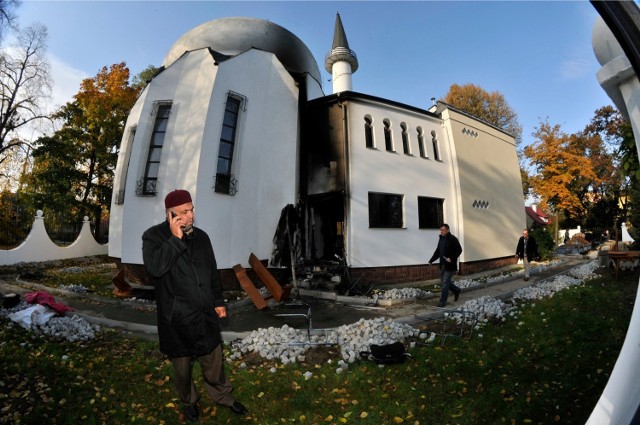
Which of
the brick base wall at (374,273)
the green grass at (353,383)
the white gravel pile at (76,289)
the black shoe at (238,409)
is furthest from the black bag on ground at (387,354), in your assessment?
the white gravel pile at (76,289)

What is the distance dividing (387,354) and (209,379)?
8.63ft

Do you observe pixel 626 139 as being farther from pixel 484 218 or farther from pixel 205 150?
pixel 484 218

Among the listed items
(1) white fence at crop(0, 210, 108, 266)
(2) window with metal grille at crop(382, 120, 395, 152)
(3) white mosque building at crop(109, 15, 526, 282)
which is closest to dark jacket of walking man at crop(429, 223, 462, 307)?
(3) white mosque building at crop(109, 15, 526, 282)

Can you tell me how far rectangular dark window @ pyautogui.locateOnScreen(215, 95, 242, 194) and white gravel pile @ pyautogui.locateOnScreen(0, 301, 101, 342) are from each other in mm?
5102

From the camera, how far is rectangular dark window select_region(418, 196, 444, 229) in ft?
45.7

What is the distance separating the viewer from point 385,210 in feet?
42.3

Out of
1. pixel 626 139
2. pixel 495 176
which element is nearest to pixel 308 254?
pixel 626 139

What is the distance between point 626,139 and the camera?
3381 mm

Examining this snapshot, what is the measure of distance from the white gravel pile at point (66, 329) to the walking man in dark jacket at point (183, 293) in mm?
4130

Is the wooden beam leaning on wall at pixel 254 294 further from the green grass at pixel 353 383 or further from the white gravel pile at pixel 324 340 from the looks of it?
the green grass at pixel 353 383

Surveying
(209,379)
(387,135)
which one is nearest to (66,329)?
(209,379)

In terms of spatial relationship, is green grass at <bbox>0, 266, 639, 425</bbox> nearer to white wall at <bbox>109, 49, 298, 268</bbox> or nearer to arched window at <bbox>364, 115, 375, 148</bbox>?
white wall at <bbox>109, 49, 298, 268</bbox>

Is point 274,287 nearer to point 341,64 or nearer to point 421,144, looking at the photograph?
point 421,144

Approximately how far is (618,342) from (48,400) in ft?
24.5
